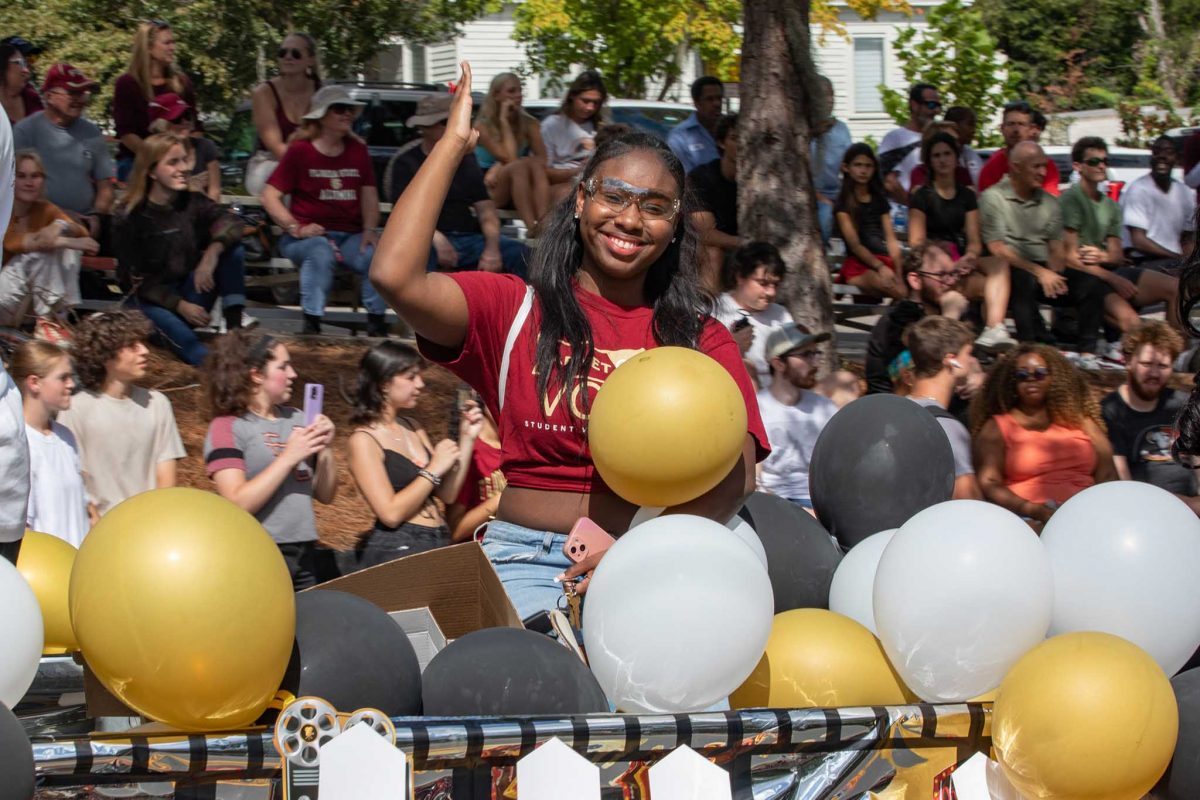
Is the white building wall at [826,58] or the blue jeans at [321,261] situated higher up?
the white building wall at [826,58]

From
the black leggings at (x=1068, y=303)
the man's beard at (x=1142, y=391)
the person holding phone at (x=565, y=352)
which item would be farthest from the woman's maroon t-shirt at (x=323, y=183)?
the person holding phone at (x=565, y=352)

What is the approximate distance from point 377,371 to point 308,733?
337 cm

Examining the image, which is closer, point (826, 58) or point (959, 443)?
point (959, 443)

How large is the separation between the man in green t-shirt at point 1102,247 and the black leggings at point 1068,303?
72 mm

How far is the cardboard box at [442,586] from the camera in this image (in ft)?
10.6

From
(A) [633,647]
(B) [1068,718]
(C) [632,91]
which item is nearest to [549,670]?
(A) [633,647]

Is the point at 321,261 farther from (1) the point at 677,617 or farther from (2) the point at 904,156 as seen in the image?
(1) the point at 677,617

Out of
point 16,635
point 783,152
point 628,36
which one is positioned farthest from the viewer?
point 628,36

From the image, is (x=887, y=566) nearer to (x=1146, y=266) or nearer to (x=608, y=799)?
(x=608, y=799)

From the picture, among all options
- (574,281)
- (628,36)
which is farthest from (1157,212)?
(628,36)

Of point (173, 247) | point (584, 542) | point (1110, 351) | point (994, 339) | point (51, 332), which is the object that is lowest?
point (1110, 351)

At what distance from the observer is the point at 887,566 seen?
122 inches

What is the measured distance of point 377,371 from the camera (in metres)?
5.75

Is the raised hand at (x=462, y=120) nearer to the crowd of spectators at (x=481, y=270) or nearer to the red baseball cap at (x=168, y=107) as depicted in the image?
the crowd of spectators at (x=481, y=270)
